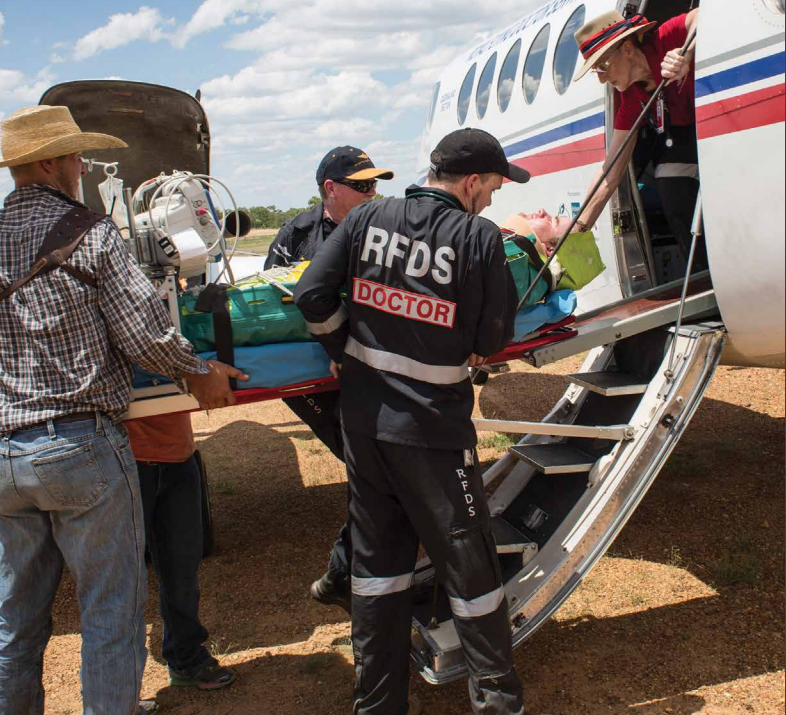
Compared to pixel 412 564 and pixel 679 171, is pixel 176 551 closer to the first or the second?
pixel 412 564

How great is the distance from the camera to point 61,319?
285cm

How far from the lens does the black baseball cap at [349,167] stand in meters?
4.47

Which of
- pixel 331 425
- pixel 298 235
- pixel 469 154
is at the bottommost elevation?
pixel 331 425

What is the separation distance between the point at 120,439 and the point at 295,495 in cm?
387

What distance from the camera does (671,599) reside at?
4555mm

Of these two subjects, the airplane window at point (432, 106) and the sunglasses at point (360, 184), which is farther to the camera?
the airplane window at point (432, 106)

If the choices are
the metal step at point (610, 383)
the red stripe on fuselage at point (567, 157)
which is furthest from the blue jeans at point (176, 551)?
the red stripe on fuselage at point (567, 157)

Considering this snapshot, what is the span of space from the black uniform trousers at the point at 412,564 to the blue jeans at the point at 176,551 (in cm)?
100

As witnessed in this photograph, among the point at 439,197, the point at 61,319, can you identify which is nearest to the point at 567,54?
the point at 439,197

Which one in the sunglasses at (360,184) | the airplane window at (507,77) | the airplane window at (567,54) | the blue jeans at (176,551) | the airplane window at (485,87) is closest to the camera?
the blue jeans at (176,551)

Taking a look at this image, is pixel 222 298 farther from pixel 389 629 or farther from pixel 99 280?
pixel 389 629

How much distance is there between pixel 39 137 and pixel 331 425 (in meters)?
2.14

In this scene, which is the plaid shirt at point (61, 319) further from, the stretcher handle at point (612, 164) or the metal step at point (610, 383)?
the metal step at point (610, 383)

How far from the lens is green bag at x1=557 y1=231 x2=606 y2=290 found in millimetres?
4160
